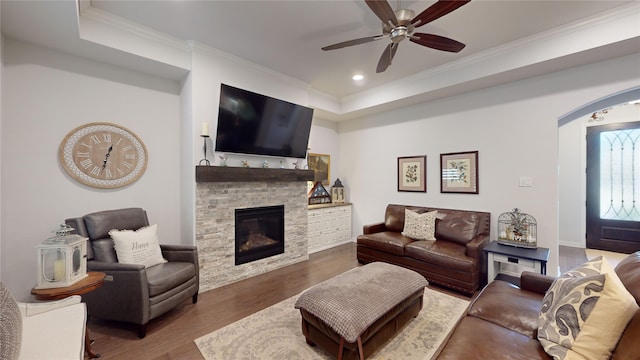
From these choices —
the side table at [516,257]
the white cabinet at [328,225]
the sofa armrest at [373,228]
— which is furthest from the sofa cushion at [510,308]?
the white cabinet at [328,225]

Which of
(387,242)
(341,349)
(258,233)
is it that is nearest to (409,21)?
(341,349)

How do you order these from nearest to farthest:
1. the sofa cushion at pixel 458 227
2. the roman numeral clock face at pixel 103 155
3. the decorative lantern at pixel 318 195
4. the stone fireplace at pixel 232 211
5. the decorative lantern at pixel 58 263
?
the decorative lantern at pixel 58 263 → the roman numeral clock face at pixel 103 155 → the stone fireplace at pixel 232 211 → the sofa cushion at pixel 458 227 → the decorative lantern at pixel 318 195

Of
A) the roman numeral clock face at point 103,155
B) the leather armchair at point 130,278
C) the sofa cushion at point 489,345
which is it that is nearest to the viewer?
the sofa cushion at point 489,345

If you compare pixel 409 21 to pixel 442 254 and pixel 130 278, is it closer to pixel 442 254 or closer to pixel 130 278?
pixel 442 254

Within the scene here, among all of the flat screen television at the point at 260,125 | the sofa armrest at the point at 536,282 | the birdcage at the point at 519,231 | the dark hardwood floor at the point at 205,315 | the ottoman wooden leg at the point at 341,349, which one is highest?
the flat screen television at the point at 260,125

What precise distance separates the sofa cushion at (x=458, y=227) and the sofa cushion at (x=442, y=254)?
0.11 m

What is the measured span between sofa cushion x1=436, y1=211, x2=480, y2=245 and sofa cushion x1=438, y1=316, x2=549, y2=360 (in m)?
2.08

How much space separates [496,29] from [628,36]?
1.12 metres

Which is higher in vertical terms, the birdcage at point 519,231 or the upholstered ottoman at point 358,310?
the birdcage at point 519,231

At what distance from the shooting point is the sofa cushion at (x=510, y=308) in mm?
1577

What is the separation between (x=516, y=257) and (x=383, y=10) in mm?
2977

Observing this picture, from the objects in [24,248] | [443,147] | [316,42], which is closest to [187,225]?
[24,248]

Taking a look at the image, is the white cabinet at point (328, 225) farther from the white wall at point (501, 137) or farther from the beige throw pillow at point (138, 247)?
the beige throw pillow at point (138, 247)

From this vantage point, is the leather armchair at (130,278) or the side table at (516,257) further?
the side table at (516,257)
